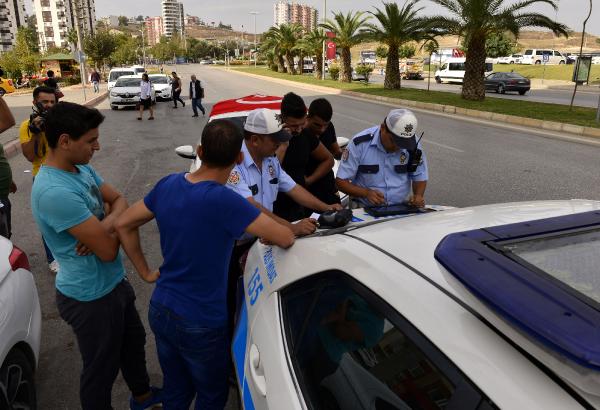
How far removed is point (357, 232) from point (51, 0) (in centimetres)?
14415

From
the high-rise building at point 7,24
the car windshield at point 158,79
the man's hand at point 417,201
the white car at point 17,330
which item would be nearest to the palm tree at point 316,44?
the car windshield at point 158,79

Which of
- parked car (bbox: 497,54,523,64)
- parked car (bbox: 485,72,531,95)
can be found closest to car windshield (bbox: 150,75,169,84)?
parked car (bbox: 485,72,531,95)

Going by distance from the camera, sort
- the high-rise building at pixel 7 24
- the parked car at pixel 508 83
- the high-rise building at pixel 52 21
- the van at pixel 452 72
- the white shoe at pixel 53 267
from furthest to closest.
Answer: the high-rise building at pixel 52 21 → the high-rise building at pixel 7 24 → the van at pixel 452 72 → the parked car at pixel 508 83 → the white shoe at pixel 53 267

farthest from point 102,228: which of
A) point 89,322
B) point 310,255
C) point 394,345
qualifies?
point 394,345

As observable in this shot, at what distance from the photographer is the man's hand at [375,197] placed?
339cm

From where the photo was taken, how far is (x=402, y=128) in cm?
323

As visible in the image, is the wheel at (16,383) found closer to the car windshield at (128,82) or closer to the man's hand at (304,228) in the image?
the man's hand at (304,228)

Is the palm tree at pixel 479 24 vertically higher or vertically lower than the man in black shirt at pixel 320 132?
higher

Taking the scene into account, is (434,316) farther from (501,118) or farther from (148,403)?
(501,118)

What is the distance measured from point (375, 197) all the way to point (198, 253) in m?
1.81

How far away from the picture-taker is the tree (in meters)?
44.1

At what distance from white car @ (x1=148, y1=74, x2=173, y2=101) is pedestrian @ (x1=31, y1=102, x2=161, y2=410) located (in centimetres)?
2176

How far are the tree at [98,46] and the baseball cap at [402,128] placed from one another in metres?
47.2

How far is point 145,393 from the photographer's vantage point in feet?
8.69
